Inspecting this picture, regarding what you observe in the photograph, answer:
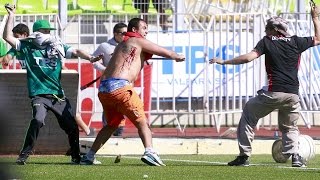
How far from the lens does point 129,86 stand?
11.3 metres

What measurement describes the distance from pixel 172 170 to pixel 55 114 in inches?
86.5

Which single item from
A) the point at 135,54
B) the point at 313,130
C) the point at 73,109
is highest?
the point at 135,54

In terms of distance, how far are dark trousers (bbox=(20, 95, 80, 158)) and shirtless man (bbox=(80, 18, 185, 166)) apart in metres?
0.52

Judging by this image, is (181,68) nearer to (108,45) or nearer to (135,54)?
(108,45)

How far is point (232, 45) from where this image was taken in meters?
17.5

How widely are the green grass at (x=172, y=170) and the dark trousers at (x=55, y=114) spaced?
0.29 m

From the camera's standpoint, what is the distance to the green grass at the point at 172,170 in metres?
9.46

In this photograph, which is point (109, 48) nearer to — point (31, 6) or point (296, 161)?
point (296, 161)

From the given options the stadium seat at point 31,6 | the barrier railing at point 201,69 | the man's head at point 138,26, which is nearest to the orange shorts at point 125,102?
the man's head at point 138,26

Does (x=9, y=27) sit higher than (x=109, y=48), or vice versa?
(x=9, y=27)

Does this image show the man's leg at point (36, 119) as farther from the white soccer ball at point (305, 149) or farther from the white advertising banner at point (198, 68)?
the white advertising banner at point (198, 68)

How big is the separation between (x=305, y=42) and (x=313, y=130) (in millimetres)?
7333

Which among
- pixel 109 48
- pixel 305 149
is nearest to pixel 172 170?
pixel 305 149

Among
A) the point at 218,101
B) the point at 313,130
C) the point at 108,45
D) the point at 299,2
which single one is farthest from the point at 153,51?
the point at 299,2
